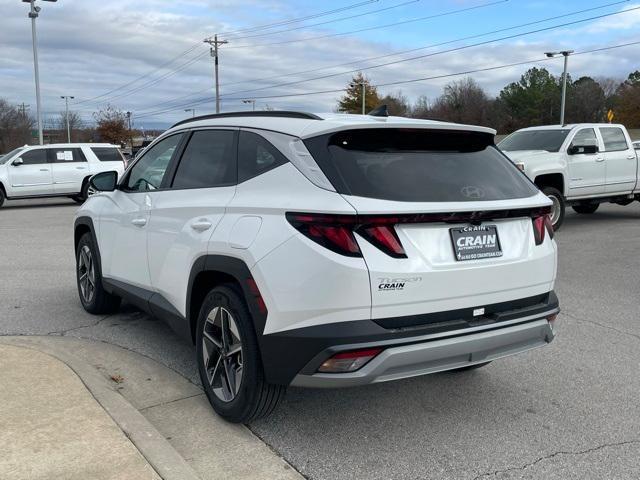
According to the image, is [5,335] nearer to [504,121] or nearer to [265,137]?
[265,137]

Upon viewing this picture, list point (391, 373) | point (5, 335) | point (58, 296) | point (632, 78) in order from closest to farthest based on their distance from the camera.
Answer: point (391, 373) < point (5, 335) < point (58, 296) < point (632, 78)

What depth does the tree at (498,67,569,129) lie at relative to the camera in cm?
9044

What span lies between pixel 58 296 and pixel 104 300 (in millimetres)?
1324

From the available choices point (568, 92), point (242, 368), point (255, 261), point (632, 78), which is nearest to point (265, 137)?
point (255, 261)

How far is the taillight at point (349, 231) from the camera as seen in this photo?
299 cm

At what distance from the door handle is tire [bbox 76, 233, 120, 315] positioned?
2.12 metres

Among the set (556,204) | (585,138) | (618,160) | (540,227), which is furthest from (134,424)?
(618,160)

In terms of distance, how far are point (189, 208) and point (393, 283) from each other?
1.64 m

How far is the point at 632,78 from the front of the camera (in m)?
98.8

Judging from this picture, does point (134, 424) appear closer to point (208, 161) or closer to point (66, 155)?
point (208, 161)

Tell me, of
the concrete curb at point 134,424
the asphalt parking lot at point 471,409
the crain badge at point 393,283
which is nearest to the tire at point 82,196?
the asphalt parking lot at point 471,409

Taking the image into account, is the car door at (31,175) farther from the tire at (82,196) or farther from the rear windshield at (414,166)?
the rear windshield at (414,166)

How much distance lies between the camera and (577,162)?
39.2ft

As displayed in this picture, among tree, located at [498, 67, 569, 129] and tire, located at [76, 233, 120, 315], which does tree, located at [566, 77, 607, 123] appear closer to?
tree, located at [498, 67, 569, 129]
